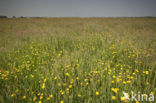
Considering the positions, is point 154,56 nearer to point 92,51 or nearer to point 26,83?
point 92,51

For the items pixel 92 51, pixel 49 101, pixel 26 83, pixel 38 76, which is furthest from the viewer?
pixel 92 51

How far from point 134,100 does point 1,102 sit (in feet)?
7.68

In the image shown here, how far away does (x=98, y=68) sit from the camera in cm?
237

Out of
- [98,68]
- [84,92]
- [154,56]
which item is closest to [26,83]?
[84,92]

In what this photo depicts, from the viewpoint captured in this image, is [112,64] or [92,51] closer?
[112,64]

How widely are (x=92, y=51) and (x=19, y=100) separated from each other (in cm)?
283

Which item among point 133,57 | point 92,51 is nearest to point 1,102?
point 92,51

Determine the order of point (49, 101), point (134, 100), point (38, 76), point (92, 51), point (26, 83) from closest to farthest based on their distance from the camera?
point (134, 100) < point (49, 101) < point (26, 83) < point (38, 76) < point (92, 51)

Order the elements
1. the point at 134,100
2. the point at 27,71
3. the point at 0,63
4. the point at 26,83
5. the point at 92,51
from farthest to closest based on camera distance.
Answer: the point at 92,51
the point at 0,63
the point at 27,71
the point at 26,83
the point at 134,100

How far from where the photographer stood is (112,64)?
2801mm

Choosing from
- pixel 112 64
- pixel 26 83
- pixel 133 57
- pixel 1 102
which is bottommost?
pixel 1 102

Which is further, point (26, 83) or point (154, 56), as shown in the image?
point (154, 56)

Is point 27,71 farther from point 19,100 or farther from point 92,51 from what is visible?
point 92,51

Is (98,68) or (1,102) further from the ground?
(98,68)
